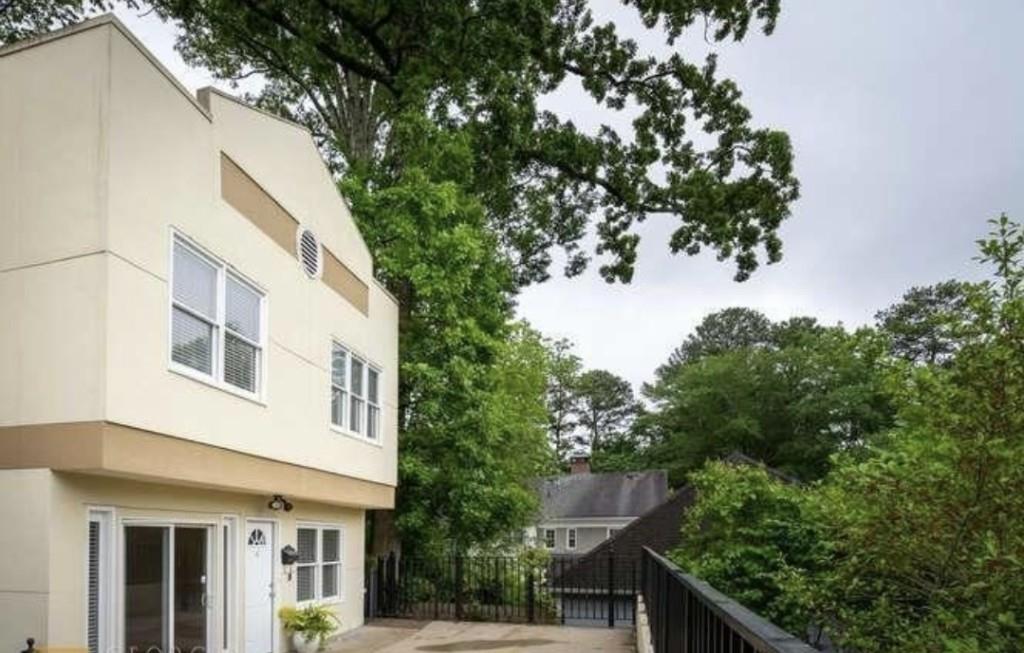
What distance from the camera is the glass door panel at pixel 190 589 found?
10266mm

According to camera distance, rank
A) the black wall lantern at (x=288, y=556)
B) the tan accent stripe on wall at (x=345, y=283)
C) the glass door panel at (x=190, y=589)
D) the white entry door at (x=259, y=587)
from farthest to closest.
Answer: the tan accent stripe on wall at (x=345, y=283)
the black wall lantern at (x=288, y=556)
the white entry door at (x=259, y=587)
the glass door panel at (x=190, y=589)

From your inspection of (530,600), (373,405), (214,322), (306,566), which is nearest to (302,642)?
(306,566)

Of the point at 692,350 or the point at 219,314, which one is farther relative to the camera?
the point at 692,350

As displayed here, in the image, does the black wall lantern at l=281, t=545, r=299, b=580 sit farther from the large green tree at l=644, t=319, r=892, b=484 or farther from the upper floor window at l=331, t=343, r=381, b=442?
the large green tree at l=644, t=319, r=892, b=484

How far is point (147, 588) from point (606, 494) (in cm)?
3794

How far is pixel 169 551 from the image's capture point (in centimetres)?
1008

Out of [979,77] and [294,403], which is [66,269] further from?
[979,77]

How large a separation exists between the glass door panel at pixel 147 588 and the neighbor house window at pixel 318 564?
392cm

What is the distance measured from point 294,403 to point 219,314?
2.55 meters

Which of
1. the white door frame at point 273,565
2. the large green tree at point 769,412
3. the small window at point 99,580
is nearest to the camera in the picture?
the small window at point 99,580

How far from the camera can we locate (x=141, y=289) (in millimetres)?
8734

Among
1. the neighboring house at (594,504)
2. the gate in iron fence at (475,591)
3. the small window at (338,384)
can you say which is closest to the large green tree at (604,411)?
the neighboring house at (594,504)

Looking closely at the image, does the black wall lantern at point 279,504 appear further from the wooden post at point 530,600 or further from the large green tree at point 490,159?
the wooden post at point 530,600

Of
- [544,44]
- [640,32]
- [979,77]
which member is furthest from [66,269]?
[979,77]
